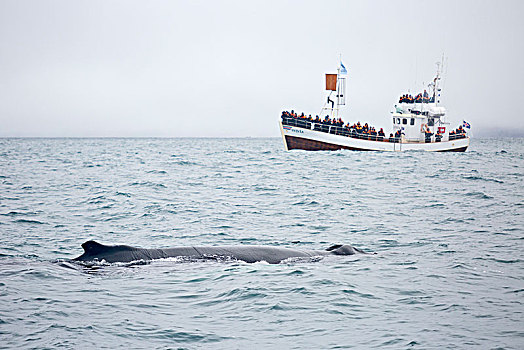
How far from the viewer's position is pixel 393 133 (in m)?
70.8

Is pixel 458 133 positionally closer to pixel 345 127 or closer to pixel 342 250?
pixel 345 127

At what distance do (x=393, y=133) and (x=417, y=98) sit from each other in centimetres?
547

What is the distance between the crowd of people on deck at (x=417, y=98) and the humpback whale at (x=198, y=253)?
206ft

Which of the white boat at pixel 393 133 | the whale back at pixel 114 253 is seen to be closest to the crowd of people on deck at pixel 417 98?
the white boat at pixel 393 133

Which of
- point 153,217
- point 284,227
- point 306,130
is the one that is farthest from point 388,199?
point 306,130

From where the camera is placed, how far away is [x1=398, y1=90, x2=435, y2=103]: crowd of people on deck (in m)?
71.0

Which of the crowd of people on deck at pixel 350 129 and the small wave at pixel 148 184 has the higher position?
the crowd of people on deck at pixel 350 129

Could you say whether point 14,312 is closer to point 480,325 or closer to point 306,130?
point 480,325

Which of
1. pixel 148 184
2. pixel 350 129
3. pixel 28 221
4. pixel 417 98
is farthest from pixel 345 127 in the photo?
pixel 28 221

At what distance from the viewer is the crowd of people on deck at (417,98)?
2795 inches

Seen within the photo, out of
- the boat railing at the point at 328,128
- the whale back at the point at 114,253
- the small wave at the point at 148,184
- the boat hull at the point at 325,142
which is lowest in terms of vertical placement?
the small wave at the point at 148,184

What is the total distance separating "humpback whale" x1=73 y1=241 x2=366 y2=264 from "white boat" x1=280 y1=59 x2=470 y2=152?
56.5 meters

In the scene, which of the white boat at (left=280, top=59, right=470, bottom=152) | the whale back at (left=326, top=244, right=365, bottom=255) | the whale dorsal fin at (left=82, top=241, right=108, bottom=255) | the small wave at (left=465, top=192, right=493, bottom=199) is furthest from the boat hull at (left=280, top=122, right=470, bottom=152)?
the whale dorsal fin at (left=82, top=241, right=108, bottom=255)

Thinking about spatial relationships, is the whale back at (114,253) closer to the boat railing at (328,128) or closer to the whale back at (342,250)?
the whale back at (342,250)
